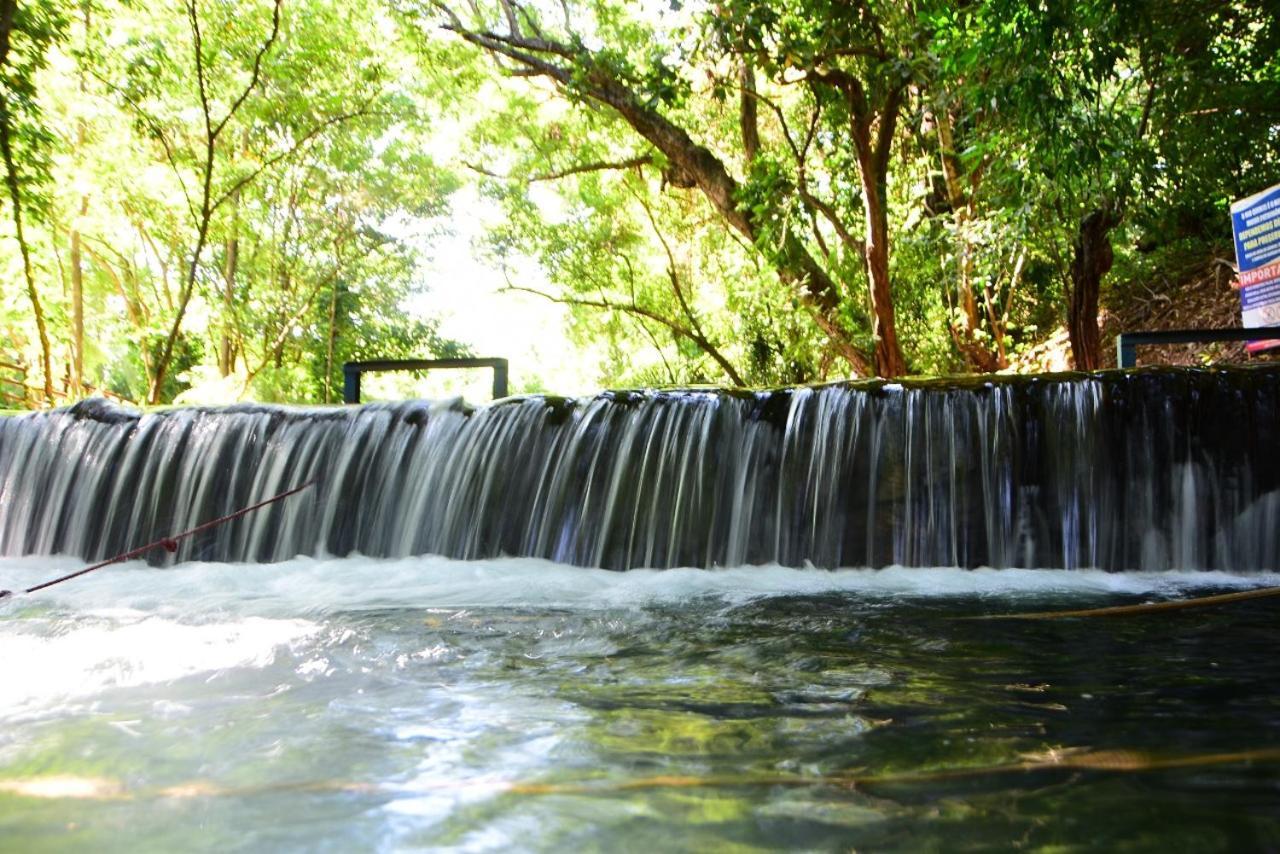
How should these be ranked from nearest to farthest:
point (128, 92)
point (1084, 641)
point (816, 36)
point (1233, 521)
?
point (1084, 641)
point (1233, 521)
point (816, 36)
point (128, 92)

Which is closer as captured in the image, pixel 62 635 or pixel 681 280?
pixel 62 635

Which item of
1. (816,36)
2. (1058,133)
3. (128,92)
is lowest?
(1058,133)

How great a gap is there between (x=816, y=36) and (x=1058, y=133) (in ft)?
10.2

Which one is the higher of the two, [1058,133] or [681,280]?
[681,280]

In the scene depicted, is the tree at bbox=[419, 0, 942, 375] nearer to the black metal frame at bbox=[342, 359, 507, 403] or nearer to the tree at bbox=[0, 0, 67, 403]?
the black metal frame at bbox=[342, 359, 507, 403]

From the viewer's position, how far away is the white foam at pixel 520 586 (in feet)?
15.2

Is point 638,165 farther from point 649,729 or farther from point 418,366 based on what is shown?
point 649,729

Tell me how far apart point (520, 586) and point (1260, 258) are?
21.4 feet

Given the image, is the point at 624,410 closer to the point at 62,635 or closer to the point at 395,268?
the point at 62,635

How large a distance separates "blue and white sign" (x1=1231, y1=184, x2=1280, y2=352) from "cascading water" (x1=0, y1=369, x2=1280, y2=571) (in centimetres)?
250

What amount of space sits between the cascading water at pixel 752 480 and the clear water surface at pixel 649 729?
122 cm

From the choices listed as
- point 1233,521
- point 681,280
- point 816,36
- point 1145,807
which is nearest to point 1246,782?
point 1145,807

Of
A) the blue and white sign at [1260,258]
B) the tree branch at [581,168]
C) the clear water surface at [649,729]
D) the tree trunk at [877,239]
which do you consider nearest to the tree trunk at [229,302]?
the tree branch at [581,168]

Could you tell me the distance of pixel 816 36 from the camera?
356 inches
